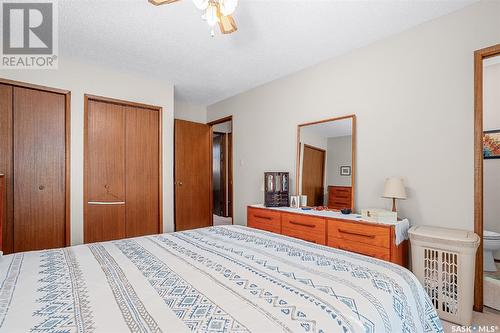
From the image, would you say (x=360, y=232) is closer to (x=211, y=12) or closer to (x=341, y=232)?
(x=341, y=232)

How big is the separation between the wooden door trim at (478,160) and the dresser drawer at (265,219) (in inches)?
69.8

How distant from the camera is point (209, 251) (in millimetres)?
1546

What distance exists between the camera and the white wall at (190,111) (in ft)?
15.6

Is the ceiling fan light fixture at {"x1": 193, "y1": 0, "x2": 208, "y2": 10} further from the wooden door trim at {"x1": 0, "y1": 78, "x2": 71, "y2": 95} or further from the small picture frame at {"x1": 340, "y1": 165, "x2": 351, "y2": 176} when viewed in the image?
the wooden door trim at {"x1": 0, "y1": 78, "x2": 71, "y2": 95}

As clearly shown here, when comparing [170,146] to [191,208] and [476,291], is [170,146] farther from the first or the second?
[476,291]

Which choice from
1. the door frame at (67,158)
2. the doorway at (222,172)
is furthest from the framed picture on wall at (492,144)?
the door frame at (67,158)

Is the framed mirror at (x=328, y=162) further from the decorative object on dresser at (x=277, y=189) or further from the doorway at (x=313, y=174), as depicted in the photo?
the decorative object on dresser at (x=277, y=189)

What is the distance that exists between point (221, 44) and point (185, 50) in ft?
1.41

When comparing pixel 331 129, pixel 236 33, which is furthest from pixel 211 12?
pixel 331 129

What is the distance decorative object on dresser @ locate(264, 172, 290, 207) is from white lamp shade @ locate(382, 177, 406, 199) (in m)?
1.29

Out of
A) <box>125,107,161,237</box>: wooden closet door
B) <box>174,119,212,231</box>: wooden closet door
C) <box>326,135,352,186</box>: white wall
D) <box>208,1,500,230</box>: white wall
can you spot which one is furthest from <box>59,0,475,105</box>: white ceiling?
<box>174,119,212,231</box>: wooden closet door

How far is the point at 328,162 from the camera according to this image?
301 centimetres

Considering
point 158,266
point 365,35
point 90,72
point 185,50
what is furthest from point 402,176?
point 90,72

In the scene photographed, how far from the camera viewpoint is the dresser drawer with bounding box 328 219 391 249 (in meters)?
2.12
